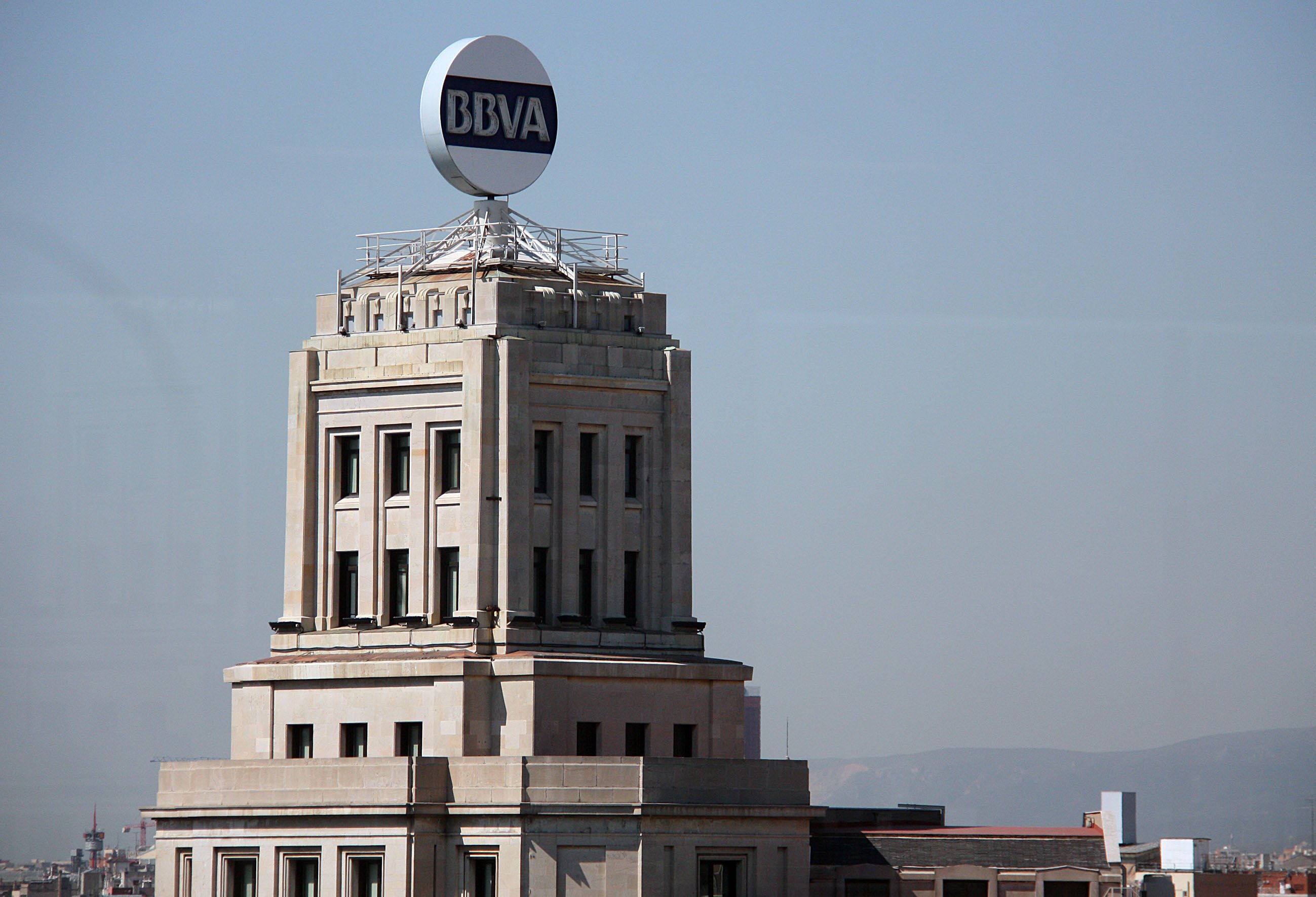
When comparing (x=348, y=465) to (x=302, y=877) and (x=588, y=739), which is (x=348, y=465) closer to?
(x=588, y=739)

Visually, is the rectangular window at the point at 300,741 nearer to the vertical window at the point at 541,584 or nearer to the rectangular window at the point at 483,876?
the rectangular window at the point at 483,876

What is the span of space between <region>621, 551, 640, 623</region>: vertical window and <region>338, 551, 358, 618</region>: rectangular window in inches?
456

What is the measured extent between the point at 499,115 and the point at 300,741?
28328 mm

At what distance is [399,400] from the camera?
106m

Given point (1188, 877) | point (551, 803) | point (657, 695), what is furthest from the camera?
point (1188, 877)

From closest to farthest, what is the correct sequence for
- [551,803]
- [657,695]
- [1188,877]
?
[551,803], [657,695], [1188,877]

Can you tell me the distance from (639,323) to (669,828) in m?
22.9

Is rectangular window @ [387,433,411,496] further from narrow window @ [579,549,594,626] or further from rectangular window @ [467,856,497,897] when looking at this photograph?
rectangular window @ [467,856,497,897]

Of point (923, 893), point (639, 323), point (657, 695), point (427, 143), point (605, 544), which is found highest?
point (427, 143)

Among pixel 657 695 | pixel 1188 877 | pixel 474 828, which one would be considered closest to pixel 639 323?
pixel 657 695

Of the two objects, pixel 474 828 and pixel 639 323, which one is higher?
pixel 639 323

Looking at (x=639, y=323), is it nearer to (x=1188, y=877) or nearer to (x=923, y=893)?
(x=923, y=893)

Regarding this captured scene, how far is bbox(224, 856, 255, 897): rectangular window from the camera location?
102 meters

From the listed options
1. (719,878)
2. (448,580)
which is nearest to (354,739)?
Answer: (448,580)
